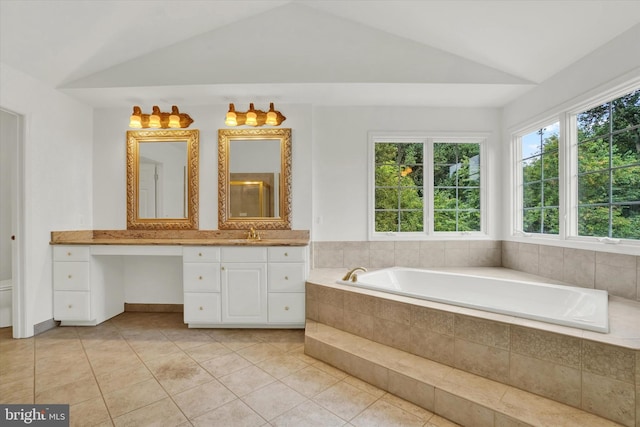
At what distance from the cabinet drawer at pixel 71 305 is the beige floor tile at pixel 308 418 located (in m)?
2.30

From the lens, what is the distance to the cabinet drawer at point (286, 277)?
2621 mm

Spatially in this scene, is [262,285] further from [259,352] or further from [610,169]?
[610,169]

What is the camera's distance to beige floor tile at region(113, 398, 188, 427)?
1.52m

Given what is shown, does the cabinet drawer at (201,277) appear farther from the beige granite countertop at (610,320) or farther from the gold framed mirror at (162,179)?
the beige granite countertop at (610,320)

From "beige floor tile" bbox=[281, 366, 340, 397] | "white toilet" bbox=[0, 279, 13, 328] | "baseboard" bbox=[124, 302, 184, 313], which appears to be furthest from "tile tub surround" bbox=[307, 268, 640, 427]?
"white toilet" bbox=[0, 279, 13, 328]

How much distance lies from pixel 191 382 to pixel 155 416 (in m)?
0.31

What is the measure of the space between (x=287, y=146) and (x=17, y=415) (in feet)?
8.78

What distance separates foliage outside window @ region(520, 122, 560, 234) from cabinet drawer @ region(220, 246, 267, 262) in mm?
2624

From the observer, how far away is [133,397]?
173 cm

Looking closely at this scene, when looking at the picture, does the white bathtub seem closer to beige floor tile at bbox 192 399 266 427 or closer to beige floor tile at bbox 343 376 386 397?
beige floor tile at bbox 343 376 386 397

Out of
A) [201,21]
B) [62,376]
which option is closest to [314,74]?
[201,21]

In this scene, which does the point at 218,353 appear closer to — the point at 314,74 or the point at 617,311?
the point at 314,74

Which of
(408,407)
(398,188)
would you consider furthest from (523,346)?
(398,188)

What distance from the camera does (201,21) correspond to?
8.32 feet
